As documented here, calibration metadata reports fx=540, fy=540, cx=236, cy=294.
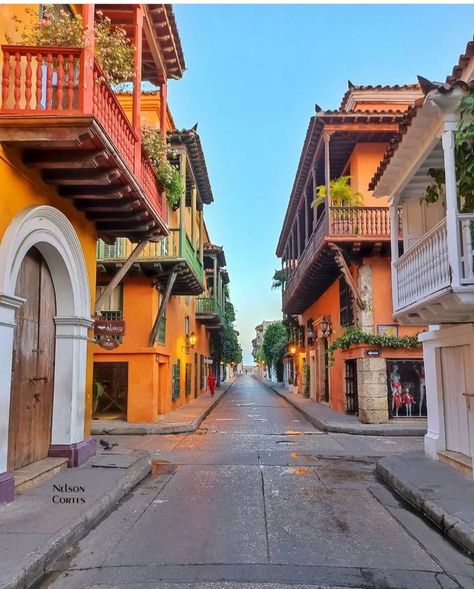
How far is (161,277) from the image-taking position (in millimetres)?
17031

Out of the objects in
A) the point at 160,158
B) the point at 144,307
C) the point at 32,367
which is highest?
the point at 160,158

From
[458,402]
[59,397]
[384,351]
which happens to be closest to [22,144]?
[59,397]

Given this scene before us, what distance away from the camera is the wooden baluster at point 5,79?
20.5ft

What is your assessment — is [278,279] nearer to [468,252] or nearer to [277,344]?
[277,344]

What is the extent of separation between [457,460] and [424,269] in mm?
3054

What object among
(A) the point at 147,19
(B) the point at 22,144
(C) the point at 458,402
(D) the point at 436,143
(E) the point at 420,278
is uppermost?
(A) the point at 147,19

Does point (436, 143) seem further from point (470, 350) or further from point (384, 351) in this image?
point (384, 351)

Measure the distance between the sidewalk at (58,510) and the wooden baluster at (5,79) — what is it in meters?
4.58

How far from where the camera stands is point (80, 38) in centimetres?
728

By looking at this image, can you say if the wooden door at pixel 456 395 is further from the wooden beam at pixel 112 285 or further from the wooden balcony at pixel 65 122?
the wooden beam at pixel 112 285

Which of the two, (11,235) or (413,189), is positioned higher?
(413,189)

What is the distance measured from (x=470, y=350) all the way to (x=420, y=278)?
1383 mm

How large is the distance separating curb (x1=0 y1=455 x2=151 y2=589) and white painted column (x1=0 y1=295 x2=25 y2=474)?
1197 millimetres

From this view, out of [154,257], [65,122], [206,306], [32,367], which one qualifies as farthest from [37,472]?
[206,306]
